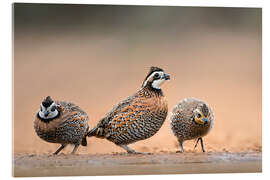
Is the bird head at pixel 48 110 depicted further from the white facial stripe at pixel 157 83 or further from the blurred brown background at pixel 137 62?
the white facial stripe at pixel 157 83

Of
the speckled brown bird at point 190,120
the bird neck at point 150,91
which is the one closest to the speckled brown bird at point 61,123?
the bird neck at point 150,91

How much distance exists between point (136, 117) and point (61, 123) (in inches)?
27.5

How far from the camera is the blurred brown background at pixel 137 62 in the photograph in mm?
4742

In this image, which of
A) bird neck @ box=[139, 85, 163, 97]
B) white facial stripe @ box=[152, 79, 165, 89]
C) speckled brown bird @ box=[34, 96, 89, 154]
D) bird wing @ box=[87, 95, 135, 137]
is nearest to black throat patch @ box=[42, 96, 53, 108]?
speckled brown bird @ box=[34, 96, 89, 154]

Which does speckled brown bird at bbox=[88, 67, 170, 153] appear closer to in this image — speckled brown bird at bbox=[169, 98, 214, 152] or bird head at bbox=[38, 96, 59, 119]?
speckled brown bird at bbox=[169, 98, 214, 152]

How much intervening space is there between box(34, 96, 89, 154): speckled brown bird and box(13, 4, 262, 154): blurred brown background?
6 cm

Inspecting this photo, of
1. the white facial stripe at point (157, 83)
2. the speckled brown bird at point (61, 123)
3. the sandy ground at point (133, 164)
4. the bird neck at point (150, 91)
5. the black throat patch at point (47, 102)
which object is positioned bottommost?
the sandy ground at point (133, 164)

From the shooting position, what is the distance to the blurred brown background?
474 centimetres

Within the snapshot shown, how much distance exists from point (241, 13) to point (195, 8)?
49 centimetres

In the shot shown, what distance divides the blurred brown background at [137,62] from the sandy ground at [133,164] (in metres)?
0.09

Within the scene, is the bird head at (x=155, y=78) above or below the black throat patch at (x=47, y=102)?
above

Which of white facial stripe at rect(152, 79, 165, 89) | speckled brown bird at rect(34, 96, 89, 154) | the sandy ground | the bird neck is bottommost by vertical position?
the sandy ground

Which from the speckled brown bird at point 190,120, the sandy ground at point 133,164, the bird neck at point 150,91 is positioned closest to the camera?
the sandy ground at point 133,164

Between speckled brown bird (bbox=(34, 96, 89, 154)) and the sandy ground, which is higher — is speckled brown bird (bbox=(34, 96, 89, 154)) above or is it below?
above
